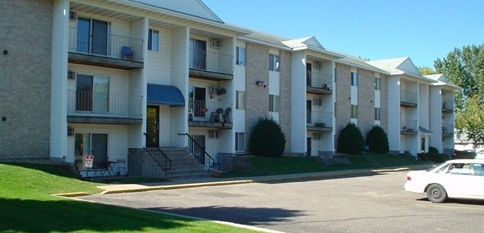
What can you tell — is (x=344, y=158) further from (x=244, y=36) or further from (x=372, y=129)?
(x=244, y=36)

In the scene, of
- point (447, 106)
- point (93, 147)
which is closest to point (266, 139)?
point (93, 147)

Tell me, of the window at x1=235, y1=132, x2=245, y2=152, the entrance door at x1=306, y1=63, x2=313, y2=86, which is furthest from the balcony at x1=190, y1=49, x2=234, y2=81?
the entrance door at x1=306, y1=63, x2=313, y2=86

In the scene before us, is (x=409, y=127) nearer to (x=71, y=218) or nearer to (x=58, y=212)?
(x=58, y=212)

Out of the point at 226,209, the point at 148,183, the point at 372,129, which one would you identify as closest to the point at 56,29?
the point at 148,183

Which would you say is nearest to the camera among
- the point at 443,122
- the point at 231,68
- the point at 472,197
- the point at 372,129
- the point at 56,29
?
the point at 472,197

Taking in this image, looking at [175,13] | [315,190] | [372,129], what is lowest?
[315,190]

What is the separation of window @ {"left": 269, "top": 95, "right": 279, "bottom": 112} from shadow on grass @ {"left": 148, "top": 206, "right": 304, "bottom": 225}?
19.6 m

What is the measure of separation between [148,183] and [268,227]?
35.1ft

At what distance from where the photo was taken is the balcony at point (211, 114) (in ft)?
91.9

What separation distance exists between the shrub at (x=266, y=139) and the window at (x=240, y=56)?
3713 mm

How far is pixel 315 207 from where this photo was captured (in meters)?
14.6

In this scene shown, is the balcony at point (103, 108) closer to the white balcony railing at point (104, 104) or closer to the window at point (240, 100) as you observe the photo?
the white balcony railing at point (104, 104)

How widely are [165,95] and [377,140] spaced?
22.7 metres

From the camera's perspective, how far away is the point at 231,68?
29562 mm
